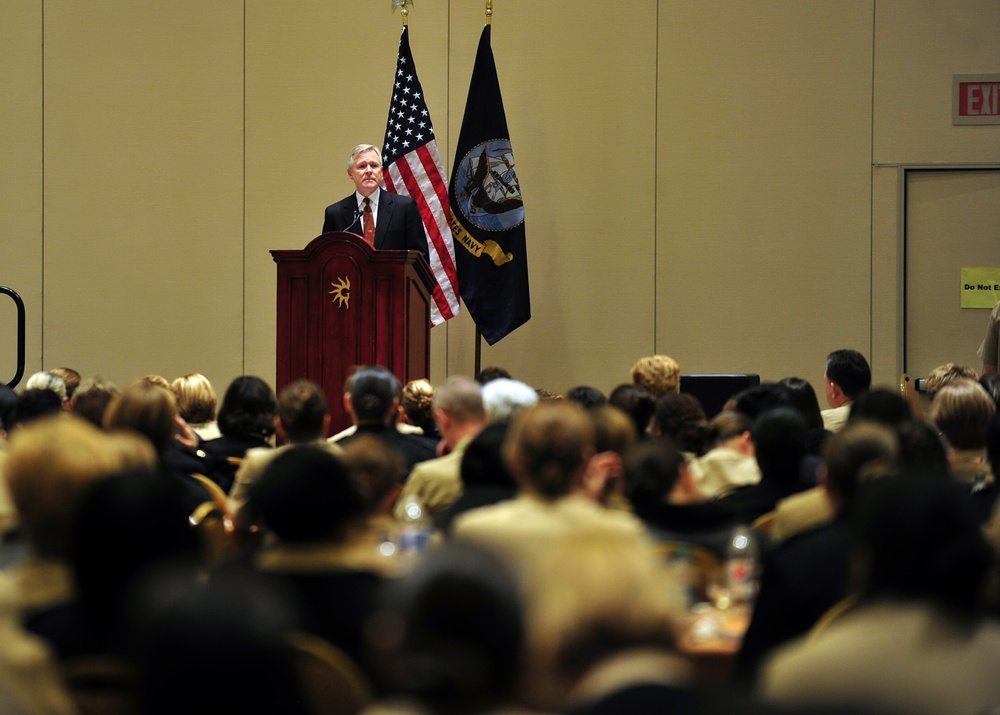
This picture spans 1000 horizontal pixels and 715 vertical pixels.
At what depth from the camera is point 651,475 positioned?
11.0 ft

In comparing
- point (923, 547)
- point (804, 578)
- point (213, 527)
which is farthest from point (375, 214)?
point (923, 547)

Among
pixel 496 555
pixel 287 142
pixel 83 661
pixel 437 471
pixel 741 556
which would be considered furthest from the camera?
pixel 287 142

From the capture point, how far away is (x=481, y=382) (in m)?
6.27

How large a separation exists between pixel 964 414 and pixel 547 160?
18.7ft

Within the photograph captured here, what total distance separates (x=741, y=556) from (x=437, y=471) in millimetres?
1160

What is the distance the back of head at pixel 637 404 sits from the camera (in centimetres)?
527

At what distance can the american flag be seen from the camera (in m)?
8.55

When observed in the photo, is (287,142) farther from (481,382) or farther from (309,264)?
(481,382)

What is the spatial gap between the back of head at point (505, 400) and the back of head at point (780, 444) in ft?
3.78

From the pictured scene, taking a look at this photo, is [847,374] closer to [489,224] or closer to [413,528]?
[489,224]

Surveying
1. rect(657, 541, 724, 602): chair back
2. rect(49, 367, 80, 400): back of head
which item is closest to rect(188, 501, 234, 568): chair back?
rect(657, 541, 724, 602): chair back

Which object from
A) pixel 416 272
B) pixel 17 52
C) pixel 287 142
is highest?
pixel 17 52

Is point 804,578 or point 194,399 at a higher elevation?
point 194,399

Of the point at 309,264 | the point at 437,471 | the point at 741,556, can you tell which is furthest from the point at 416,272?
the point at 741,556
